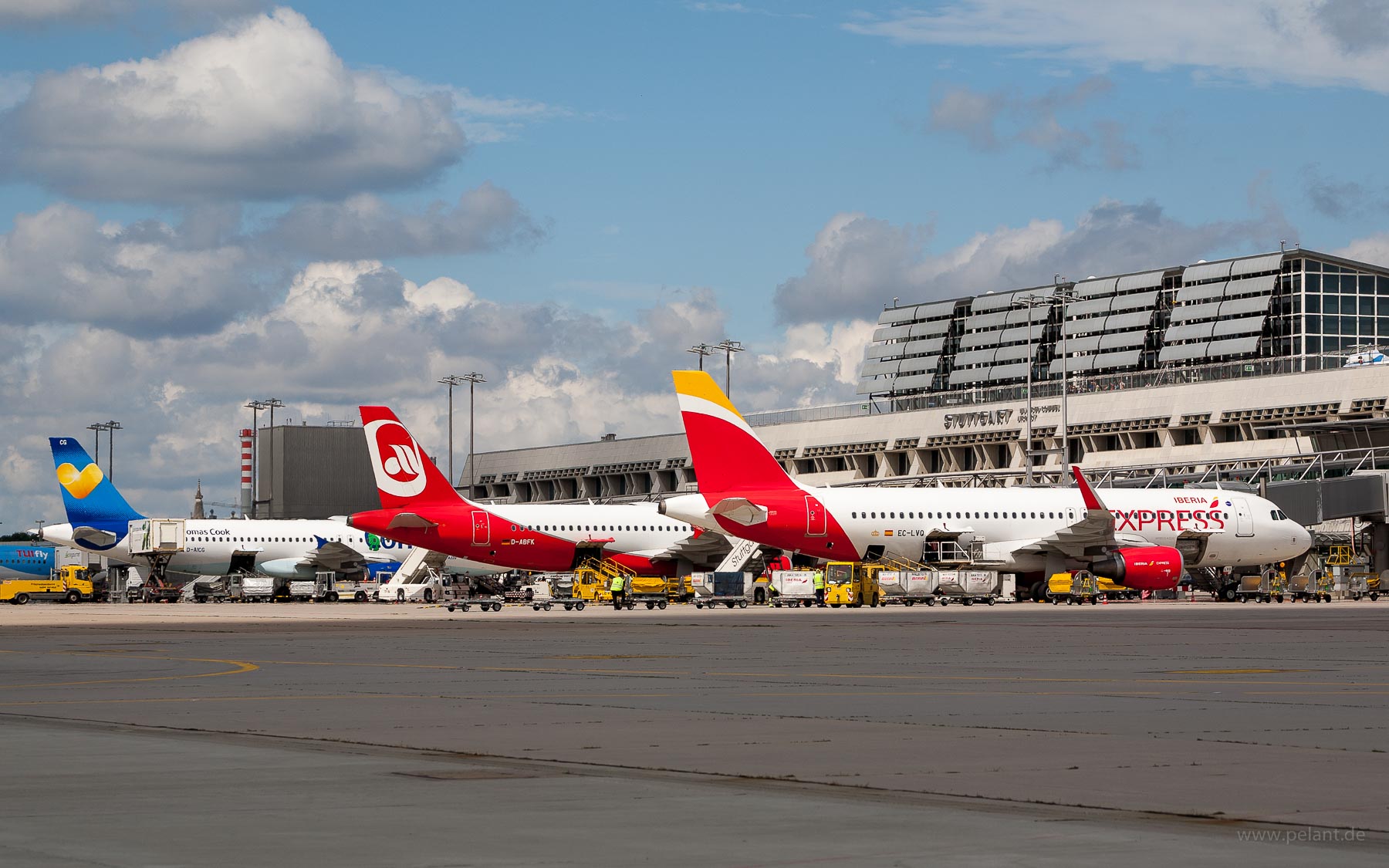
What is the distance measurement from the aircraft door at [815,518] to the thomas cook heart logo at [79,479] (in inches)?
1827

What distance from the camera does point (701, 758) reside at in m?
11.6

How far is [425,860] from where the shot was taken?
24.5ft

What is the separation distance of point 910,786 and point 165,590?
279 feet

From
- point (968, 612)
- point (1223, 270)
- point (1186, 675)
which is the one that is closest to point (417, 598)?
point (968, 612)

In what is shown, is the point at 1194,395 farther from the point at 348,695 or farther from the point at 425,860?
the point at 425,860

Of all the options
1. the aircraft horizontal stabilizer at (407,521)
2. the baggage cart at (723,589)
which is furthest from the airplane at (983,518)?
the aircraft horizontal stabilizer at (407,521)

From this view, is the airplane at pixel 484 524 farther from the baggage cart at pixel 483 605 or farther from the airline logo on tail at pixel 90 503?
the airline logo on tail at pixel 90 503

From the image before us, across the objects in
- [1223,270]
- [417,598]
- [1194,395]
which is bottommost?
[417,598]

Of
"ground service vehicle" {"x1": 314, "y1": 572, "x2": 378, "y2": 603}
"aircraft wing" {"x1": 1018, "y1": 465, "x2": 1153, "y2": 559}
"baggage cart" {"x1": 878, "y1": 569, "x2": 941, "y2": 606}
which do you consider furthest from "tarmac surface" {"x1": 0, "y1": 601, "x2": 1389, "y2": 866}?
"ground service vehicle" {"x1": 314, "y1": 572, "x2": 378, "y2": 603}

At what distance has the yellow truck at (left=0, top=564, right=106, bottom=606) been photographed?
91.2 metres

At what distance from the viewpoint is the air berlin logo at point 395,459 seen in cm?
6562

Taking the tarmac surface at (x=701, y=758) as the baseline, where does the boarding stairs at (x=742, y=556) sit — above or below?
above

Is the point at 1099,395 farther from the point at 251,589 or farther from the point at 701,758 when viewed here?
the point at 701,758

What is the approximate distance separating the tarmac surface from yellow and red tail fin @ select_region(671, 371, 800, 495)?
123 feet
